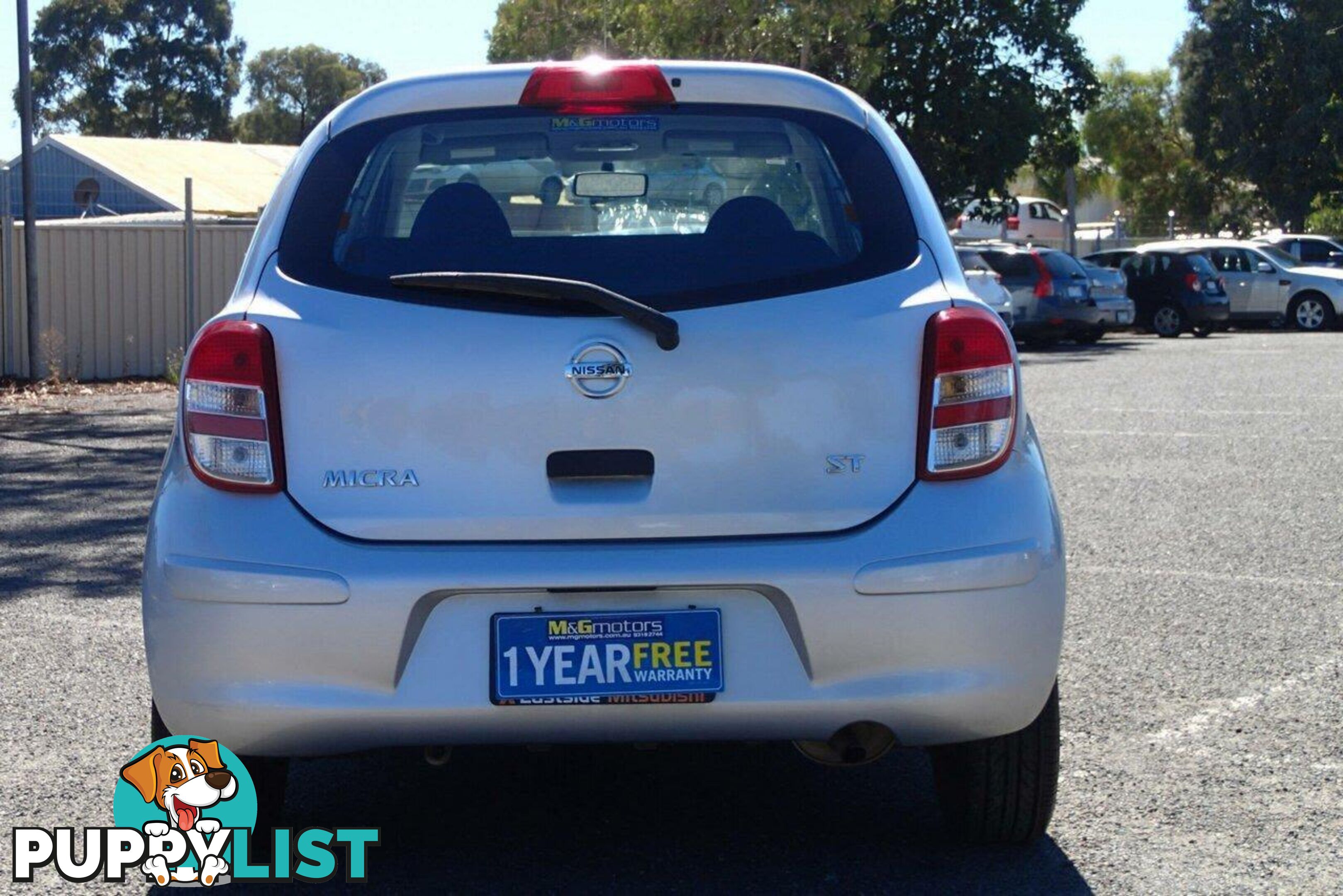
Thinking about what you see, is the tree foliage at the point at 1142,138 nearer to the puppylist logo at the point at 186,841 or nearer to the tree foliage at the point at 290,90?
the tree foliage at the point at 290,90

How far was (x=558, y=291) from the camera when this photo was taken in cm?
343

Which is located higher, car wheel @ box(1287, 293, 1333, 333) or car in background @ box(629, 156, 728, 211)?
car in background @ box(629, 156, 728, 211)

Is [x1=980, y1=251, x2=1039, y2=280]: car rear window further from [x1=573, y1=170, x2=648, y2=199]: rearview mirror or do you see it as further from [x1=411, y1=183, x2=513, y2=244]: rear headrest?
[x1=411, y1=183, x2=513, y2=244]: rear headrest

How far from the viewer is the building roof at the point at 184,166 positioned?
3722 cm

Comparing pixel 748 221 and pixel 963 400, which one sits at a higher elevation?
pixel 748 221

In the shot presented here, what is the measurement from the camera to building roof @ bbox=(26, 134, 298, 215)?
37.2m

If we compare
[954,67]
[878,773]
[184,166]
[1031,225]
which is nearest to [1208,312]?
[954,67]

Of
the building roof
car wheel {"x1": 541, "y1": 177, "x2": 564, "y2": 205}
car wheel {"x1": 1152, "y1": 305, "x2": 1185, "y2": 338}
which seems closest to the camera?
car wheel {"x1": 541, "y1": 177, "x2": 564, "y2": 205}

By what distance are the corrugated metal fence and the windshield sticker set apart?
43.7 feet

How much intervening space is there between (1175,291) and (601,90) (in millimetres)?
25193

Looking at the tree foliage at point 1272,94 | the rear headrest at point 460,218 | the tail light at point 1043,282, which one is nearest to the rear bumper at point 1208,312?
the tail light at point 1043,282

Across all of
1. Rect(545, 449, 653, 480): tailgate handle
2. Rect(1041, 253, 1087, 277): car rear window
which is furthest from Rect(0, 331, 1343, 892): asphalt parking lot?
Rect(1041, 253, 1087, 277): car rear window

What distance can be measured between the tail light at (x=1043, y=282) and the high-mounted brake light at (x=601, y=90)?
21.6m

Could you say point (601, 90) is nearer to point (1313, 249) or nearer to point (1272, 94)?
point (1313, 249)
